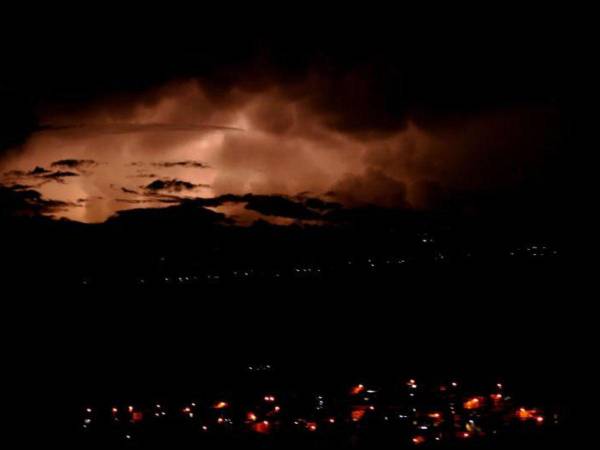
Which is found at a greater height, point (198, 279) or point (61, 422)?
point (198, 279)

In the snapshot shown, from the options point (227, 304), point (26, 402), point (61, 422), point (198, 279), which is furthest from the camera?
point (198, 279)

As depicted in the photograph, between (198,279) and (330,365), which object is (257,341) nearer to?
(330,365)

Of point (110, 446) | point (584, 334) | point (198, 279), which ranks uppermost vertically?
point (198, 279)

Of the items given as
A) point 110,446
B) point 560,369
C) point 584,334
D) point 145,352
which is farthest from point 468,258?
point 110,446

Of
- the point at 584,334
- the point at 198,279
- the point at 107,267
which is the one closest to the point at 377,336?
the point at 584,334

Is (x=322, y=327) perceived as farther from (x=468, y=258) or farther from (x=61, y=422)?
(x=61, y=422)

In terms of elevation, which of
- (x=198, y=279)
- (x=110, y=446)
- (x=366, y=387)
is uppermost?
(x=198, y=279)

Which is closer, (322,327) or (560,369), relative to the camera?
(560,369)

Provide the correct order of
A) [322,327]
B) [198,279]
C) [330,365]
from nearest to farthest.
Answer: [330,365] < [322,327] < [198,279]

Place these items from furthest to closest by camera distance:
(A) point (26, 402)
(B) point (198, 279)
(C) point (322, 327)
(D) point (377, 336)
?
1. (B) point (198, 279)
2. (C) point (322, 327)
3. (D) point (377, 336)
4. (A) point (26, 402)
